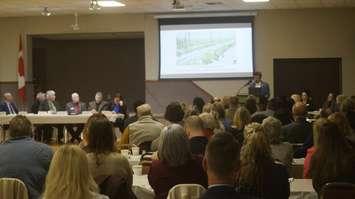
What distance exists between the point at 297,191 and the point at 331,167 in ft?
1.26

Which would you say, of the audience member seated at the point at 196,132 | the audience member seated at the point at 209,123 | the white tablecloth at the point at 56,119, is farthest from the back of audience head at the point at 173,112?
the white tablecloth at the point at 56,119

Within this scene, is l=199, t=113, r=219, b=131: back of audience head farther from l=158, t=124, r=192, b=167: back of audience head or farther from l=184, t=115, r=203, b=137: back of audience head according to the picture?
Answer: l=158, t=124, r=192, b=167: back of audience head

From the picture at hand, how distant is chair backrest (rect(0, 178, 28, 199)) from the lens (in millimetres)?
3986

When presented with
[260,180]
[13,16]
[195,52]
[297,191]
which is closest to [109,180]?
[260,180]

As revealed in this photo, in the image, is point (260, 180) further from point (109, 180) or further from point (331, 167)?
point (109, 180)

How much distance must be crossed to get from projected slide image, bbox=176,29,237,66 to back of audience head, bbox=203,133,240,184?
41.9ft

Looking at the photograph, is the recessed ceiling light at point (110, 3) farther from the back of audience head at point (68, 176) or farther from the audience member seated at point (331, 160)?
the back of audience head at point (68, 176)

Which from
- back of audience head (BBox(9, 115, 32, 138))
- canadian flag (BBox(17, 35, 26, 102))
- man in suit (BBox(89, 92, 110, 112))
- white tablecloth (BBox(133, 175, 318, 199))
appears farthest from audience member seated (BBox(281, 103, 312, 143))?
canadian flag (BBox(17, 35, 26, 102))

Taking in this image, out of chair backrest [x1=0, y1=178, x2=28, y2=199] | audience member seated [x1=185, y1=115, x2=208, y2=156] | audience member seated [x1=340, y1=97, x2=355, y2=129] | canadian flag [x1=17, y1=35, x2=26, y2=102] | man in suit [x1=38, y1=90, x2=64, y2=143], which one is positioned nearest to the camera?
chair backrest [x1=0, y1=178, x2=28, y2=199]

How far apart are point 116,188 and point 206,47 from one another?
11.8m

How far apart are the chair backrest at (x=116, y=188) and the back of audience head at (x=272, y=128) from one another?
1.78 metres

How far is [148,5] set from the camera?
1398cm

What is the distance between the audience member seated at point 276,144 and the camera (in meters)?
5.13

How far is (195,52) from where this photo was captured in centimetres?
1527
